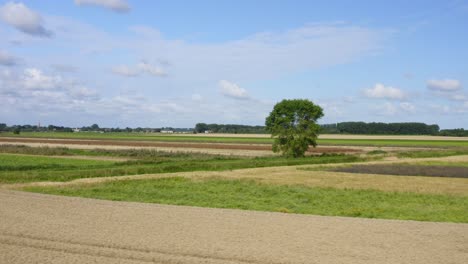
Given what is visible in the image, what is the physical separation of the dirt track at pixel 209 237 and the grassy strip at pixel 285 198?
255 centimetres

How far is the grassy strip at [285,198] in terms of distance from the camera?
20.4 meters

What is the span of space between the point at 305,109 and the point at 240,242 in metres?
54.1

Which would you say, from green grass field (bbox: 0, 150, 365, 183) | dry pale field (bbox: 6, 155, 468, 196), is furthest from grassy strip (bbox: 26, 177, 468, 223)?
green grass field (bbox: 0, 150, 365, 183)

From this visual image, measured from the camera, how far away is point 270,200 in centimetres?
2412

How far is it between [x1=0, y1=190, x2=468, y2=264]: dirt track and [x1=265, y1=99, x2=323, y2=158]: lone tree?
4631 cm

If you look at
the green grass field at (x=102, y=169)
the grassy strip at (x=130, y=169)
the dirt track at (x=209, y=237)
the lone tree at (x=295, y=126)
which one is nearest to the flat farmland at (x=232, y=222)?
the dirt track at (x=209, y=237)

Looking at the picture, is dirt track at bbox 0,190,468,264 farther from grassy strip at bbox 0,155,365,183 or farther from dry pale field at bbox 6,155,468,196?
grassy strip at bbox 0,155,365,183

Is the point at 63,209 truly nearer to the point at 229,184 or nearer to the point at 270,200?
the point at 270,200

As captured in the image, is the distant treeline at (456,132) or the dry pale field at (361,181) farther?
the distant treeline at (456,132)

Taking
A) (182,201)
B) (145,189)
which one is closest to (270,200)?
(182,201)

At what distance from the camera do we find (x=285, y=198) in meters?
25.1

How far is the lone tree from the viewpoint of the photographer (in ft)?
213

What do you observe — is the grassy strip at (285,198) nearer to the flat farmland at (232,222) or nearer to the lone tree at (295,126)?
the flat farmland at (232,222)

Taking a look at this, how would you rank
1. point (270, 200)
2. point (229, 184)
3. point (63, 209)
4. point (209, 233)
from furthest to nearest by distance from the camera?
1. point (229, 184)
2. point (270, 200)
3. point (63, 209)
4. point (209, 233)
